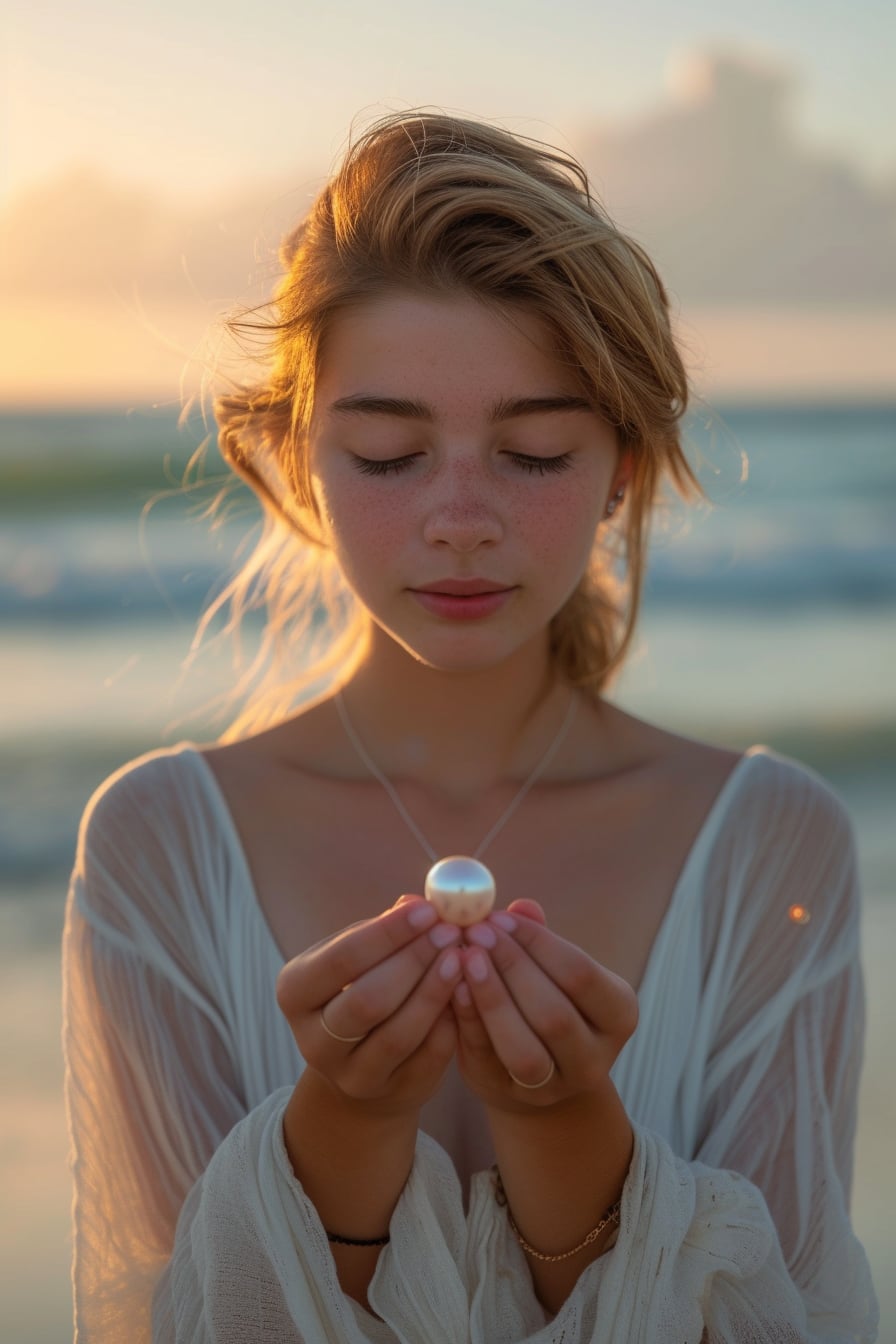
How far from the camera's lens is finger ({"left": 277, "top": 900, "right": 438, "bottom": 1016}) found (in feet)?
7.19

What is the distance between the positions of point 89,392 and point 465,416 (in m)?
15.0

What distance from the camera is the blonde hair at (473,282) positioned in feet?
9.08

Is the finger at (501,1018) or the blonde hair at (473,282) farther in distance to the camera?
the blonde hair at (473,282)

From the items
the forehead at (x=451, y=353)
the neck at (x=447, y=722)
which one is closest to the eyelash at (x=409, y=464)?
the forehead at (x=451, y=353)

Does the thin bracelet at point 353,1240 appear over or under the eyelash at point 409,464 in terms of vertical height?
under

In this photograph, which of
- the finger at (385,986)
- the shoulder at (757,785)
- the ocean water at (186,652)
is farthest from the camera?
the ocean water at (186,652)

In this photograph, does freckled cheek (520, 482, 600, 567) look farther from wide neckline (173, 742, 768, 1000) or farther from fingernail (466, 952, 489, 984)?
fingernail (466, 952, 489, 984)

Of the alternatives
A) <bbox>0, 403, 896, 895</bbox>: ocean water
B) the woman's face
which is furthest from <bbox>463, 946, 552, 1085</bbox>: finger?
<bbox>0, 403, 896, 895</bbox>: ocean water

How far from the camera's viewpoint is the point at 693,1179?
2.54 meters

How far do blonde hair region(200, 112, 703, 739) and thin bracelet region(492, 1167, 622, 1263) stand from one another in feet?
3.78

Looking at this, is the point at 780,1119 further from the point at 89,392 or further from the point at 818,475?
the point at 89,392

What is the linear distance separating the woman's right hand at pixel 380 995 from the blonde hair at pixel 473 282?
1.08 meters

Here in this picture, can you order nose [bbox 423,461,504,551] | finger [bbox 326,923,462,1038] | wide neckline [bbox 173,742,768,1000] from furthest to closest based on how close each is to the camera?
1. wide neckline [bbox 173,742,768,1000]
2. nose [bbox 423,461,504,551]
3. finger [bbox 326,923,462,1038]

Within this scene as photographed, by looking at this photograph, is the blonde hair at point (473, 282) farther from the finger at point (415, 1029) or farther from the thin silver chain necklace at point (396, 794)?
the finger at point (415, 1029)
